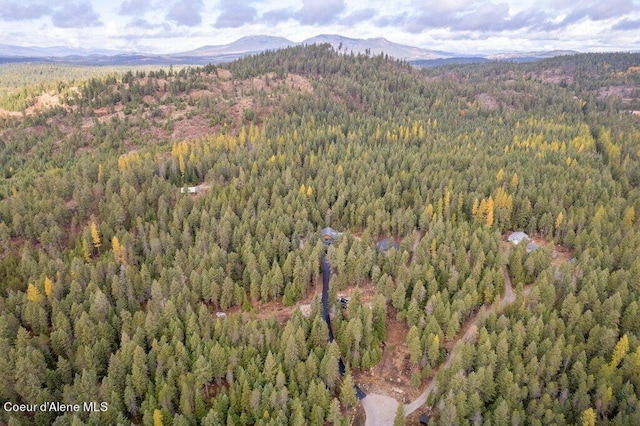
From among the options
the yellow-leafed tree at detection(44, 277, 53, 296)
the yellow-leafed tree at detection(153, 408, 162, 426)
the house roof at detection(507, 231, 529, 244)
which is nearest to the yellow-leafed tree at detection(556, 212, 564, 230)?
the house roof at detection(507, 231, 529, 244)

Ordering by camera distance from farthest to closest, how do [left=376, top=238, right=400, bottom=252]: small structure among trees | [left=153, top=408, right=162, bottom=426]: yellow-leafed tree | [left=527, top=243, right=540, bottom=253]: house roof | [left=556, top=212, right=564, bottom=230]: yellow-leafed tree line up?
[left=556, top=212, right=564, bottom=230]: yellow-leafed tree < [left=527, top=243, right=540, bottom=253]: house roof < [left=376, top=238, right=400, bottom=252]: small structure among trees < [left=153, top=408, right=162, bottom=426]: yellow-leafed tree

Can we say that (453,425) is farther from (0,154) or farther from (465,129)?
(0,154)

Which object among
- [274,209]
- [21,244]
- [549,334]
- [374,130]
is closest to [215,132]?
[374,130]

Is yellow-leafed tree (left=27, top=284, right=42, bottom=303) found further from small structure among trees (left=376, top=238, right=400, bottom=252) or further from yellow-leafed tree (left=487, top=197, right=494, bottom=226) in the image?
yellow-leafed tree (left=487, top=197, right=494, bottom=226)

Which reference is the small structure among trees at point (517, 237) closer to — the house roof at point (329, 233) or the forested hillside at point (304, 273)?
the forested hillside at point (304, 273)

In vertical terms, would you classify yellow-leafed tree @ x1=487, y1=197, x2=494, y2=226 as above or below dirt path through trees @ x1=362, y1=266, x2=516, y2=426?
above

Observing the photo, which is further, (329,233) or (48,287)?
(329,233)

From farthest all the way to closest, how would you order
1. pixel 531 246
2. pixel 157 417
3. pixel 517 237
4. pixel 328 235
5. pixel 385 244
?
pixel 517 237
pixel 328 235
pixel 385 244
pixel 531 246
pixel 157 417

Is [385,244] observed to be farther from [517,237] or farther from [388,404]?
[388,404]

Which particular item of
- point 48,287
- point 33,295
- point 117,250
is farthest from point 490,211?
point 33,295
